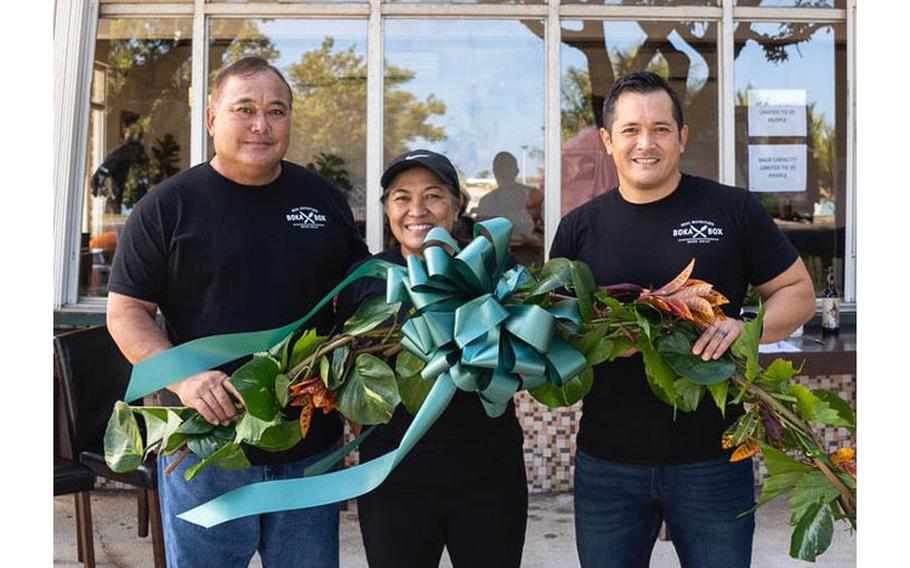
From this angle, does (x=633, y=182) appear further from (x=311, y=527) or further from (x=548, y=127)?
(x=548, y=127)

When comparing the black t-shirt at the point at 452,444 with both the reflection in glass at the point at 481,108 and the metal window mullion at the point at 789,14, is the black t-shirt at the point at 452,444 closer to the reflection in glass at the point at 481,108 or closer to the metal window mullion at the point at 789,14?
the reflection in glass at the point at 481,108

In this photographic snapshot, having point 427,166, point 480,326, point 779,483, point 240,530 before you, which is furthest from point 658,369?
point 240,530

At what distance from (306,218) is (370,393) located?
695 millimetres

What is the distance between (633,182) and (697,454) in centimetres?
58

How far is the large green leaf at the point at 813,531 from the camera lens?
55.7 inches

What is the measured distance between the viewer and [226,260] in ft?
6.78

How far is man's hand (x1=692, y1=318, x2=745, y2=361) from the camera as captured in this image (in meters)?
1.57

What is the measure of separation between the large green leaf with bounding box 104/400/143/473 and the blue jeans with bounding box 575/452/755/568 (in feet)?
3.06

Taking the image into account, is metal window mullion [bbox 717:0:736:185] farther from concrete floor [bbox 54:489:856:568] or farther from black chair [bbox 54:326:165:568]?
black chair [bbox 54:326:165:568]

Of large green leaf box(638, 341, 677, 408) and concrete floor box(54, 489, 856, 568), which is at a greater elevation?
large green leaf box(638, 341, 677, 408)

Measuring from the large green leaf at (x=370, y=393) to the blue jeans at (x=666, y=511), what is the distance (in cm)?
67

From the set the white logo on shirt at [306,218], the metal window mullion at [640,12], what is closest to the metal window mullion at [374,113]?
the metal window mullion at [640,12]

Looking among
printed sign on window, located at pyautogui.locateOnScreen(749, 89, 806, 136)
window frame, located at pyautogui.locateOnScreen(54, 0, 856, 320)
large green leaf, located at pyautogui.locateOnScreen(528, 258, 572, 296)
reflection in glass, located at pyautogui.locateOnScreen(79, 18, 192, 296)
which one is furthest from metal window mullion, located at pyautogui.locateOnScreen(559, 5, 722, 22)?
large green leaf, located at pyautogui.locateOnScreen(528, 258, 572, 296)
